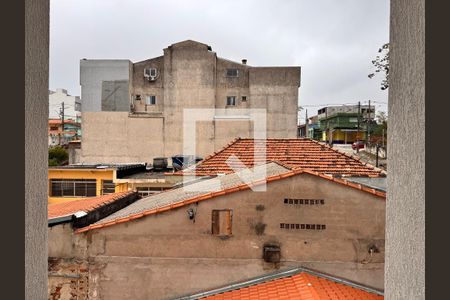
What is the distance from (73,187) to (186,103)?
12.4 meters

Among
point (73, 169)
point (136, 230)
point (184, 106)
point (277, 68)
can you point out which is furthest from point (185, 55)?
point (136, 230)

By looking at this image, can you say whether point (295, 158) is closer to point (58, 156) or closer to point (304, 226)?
point (304, 226)

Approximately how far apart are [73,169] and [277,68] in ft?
56.0

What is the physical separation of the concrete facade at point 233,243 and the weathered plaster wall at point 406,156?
5101 millimetres

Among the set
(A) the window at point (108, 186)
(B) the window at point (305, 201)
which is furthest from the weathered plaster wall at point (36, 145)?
(A) the window at point (108, 186)

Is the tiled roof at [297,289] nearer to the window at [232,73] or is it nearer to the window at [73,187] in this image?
the window at [73,187]

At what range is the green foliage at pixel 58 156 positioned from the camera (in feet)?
88.3

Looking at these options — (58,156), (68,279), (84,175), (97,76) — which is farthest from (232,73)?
(68,279)

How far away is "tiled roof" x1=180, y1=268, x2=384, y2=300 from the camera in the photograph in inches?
232

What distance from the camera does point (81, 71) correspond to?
28.3 m

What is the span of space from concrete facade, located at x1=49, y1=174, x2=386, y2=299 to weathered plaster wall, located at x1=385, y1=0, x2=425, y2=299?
5101 millimetres

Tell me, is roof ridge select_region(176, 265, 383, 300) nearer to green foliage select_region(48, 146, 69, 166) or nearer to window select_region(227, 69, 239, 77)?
window select_region(227, 69, 239, 77)

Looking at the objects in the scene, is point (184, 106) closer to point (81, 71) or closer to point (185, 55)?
point (185, 55)

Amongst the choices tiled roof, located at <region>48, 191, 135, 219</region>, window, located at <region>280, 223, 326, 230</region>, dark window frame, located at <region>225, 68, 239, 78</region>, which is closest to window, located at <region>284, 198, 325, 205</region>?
window, located at <region>280, 223, 326, 230</region>
